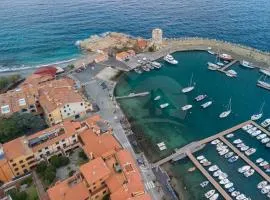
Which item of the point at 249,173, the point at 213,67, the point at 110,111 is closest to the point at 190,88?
the point at 213,67

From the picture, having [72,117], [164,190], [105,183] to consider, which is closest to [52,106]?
[72,117]

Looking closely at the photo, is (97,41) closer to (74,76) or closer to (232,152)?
(74,76)

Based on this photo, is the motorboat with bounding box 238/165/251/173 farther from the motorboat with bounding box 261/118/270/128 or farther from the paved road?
the paved road

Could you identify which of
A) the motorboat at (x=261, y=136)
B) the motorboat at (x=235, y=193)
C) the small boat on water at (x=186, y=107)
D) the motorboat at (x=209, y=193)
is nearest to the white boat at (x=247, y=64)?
the small boat on water at (x=186, y=107)

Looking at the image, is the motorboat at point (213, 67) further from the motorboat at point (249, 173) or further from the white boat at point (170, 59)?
the motorboat at point (249, 173)

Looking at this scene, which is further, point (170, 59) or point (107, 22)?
point (107, 22)

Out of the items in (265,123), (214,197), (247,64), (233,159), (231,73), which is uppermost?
(247,64)

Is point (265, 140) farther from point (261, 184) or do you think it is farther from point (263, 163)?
point (261, 184)
